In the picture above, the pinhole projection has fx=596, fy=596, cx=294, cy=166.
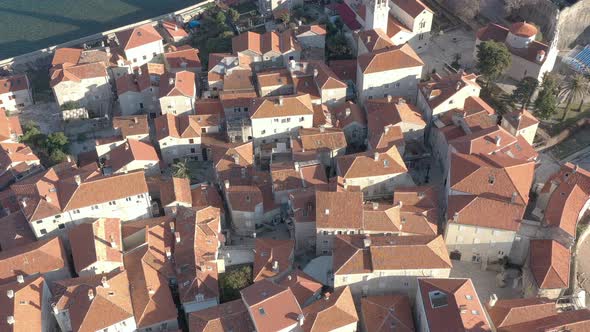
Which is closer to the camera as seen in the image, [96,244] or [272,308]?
[272,308]

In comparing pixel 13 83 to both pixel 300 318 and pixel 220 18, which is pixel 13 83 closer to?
pixel 220 18

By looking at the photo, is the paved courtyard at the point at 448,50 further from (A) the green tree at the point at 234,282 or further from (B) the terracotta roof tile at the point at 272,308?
(B) the terracotta roof tile at the point at 272,308

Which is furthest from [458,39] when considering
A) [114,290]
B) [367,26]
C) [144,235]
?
[114,290]

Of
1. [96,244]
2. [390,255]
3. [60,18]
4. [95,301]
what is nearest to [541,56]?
[390,255]

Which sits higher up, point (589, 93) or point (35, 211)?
point (589, 93)

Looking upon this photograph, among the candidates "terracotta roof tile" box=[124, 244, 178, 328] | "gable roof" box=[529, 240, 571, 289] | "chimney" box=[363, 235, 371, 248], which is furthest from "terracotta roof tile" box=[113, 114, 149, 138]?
"gable roof" box=[529, 240, 571, 289]

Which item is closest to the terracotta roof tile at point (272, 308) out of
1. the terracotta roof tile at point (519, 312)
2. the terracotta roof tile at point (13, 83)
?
the terracotta roof tile at point (519, 312)

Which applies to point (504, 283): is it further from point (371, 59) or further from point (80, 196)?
point (80, 196)
